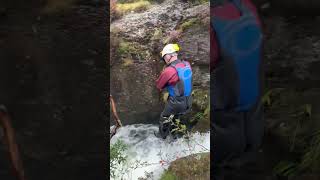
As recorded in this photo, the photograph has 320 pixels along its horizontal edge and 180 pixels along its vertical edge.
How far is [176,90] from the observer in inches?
344

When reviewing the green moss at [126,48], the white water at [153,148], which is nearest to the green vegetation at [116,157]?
the white water at [153,148]

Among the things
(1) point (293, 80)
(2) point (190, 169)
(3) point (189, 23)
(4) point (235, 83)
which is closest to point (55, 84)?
(4) point (235, 83)

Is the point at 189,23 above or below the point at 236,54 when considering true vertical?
below

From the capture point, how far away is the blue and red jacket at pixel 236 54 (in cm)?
395

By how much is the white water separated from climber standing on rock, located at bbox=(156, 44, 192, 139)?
259 millimetres

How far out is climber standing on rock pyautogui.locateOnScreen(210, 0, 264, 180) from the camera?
13.0ft

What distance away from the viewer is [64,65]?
12.8 ft

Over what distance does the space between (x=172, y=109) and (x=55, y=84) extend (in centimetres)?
497

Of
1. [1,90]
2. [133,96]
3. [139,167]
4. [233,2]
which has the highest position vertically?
[233,2]

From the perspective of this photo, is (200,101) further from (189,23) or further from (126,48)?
(126,48)

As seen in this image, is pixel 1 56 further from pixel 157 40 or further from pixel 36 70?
pixel 157 40

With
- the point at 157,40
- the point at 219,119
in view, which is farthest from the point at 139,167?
the point at 219,119

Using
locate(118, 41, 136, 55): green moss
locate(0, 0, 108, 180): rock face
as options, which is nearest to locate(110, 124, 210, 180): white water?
locate(118, 41, 136, 55): green moss

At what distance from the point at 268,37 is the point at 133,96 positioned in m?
6.12
